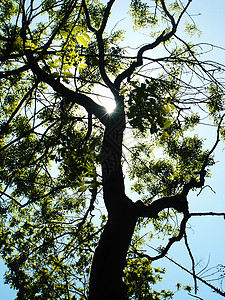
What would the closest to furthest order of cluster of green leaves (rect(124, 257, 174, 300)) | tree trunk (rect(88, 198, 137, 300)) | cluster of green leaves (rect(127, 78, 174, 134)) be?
cluster of green leaves (rect(127, 78, 174, 134)) → tree trunk (rect(88, 198, 137, 300)) → cluster of green leaves (rect(124, 257, 174, 300))

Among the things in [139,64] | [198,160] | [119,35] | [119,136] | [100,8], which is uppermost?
[100,8]

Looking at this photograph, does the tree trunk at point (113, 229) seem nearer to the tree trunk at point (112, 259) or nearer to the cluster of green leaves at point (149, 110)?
the tree trunk at point (112, 259)

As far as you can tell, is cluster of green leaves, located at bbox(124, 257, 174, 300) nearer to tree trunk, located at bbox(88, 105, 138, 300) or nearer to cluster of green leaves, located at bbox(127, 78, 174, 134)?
tree trunk, located at bbox(88, 105, 138, 300)

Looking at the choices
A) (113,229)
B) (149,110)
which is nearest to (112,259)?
(113,229)

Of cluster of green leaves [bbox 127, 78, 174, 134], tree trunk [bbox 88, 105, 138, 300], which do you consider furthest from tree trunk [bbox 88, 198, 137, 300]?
cluster of green leaves [bbox 127, 78, 174, 134]

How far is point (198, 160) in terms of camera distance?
604cm

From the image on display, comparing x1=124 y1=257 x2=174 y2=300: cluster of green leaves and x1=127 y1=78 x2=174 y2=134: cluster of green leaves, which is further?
x1=124 y1=257 x2=174 y2=300: cluster of green leaves

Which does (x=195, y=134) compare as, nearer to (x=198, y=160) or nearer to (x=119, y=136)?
(x=198, y=160)

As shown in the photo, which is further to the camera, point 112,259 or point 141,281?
point 141,281

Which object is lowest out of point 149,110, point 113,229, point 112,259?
point 112,259

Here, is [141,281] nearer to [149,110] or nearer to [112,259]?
[112,259]

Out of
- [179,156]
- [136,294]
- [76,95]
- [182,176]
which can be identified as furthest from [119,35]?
[136,294]

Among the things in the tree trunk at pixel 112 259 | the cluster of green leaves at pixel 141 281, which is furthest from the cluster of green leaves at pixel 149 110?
the cluster of green leaves at pixel 141 281

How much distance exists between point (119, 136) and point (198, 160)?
319cm
